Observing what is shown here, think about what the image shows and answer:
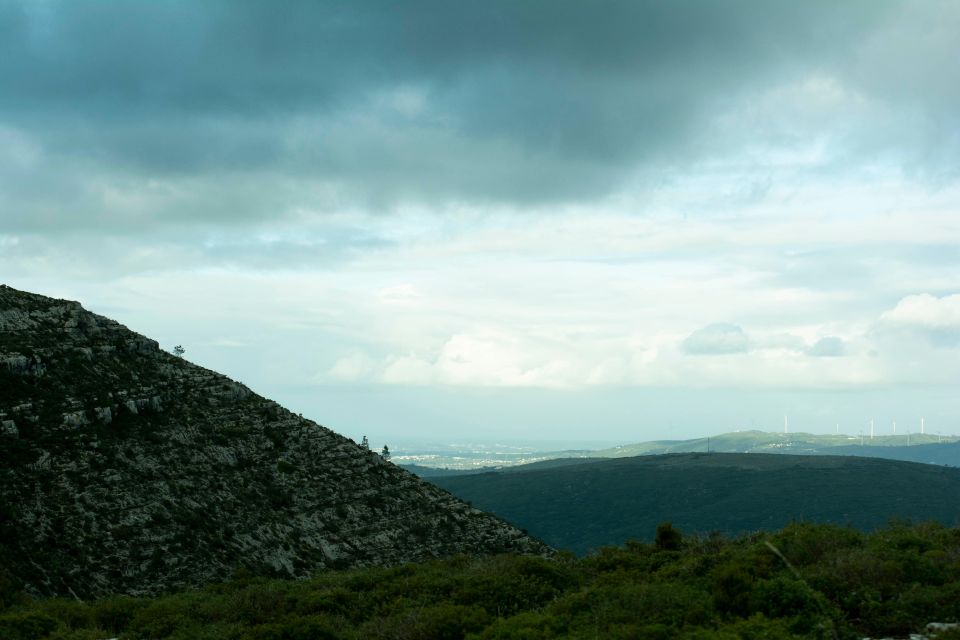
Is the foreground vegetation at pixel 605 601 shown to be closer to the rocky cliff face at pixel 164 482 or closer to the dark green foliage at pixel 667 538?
the dark green foliage at pixel 667 538

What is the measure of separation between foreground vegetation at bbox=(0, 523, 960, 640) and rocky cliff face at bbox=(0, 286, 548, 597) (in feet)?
33.9

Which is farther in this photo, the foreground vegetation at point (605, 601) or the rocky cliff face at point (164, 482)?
the rocky cliff face at point (164, 482)

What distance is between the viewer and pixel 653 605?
23.8 meters

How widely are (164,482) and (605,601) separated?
42.5m

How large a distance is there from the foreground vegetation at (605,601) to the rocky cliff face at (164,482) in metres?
10.3

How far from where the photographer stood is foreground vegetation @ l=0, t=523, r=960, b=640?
22.0m

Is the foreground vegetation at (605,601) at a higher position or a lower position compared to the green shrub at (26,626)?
higher

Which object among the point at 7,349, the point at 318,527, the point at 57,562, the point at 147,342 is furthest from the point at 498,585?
the point at 147,342

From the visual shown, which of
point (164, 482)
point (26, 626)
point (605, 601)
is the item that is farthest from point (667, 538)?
point (164, 482)

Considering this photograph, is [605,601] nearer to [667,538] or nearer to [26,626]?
[667,538]

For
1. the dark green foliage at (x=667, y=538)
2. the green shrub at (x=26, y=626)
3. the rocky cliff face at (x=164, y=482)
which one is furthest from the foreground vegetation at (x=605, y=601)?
the rocky cliff face at (x=164, y=482)

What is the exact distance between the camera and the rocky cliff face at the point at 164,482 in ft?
160

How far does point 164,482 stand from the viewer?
2264 inches

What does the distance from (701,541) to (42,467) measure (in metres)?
43.1
